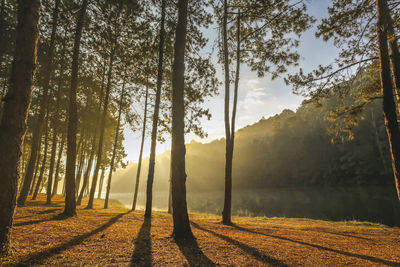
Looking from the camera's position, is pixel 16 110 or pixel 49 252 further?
pixel 49 252

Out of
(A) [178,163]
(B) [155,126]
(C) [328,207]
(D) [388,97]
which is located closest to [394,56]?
(D) [388,97]

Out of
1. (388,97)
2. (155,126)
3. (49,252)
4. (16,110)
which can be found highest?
(388,97)

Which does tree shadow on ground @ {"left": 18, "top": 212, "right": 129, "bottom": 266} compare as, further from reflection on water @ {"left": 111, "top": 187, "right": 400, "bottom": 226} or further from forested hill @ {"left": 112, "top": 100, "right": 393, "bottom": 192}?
forested hill @ {"left": 112, "top": 100, "right": 393, "bottom": 192}

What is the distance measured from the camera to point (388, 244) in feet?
20.8

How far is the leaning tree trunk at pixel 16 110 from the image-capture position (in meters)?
3.35

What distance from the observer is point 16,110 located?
11.5 feet

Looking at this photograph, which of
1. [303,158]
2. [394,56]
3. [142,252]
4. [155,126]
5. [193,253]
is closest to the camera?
[142,252]

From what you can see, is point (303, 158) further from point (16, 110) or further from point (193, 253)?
point (16, 110)

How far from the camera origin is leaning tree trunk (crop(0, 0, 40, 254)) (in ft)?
11.0

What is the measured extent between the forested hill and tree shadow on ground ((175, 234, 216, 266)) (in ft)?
107

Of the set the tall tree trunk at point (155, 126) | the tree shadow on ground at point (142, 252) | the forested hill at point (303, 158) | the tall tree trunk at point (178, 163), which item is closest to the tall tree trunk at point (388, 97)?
the tall tree trunk at point (178, 163)

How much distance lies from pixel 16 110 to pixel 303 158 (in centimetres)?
8405

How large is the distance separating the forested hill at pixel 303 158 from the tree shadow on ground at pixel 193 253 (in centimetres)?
3253

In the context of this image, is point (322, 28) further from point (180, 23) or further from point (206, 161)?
point (206, 161)
